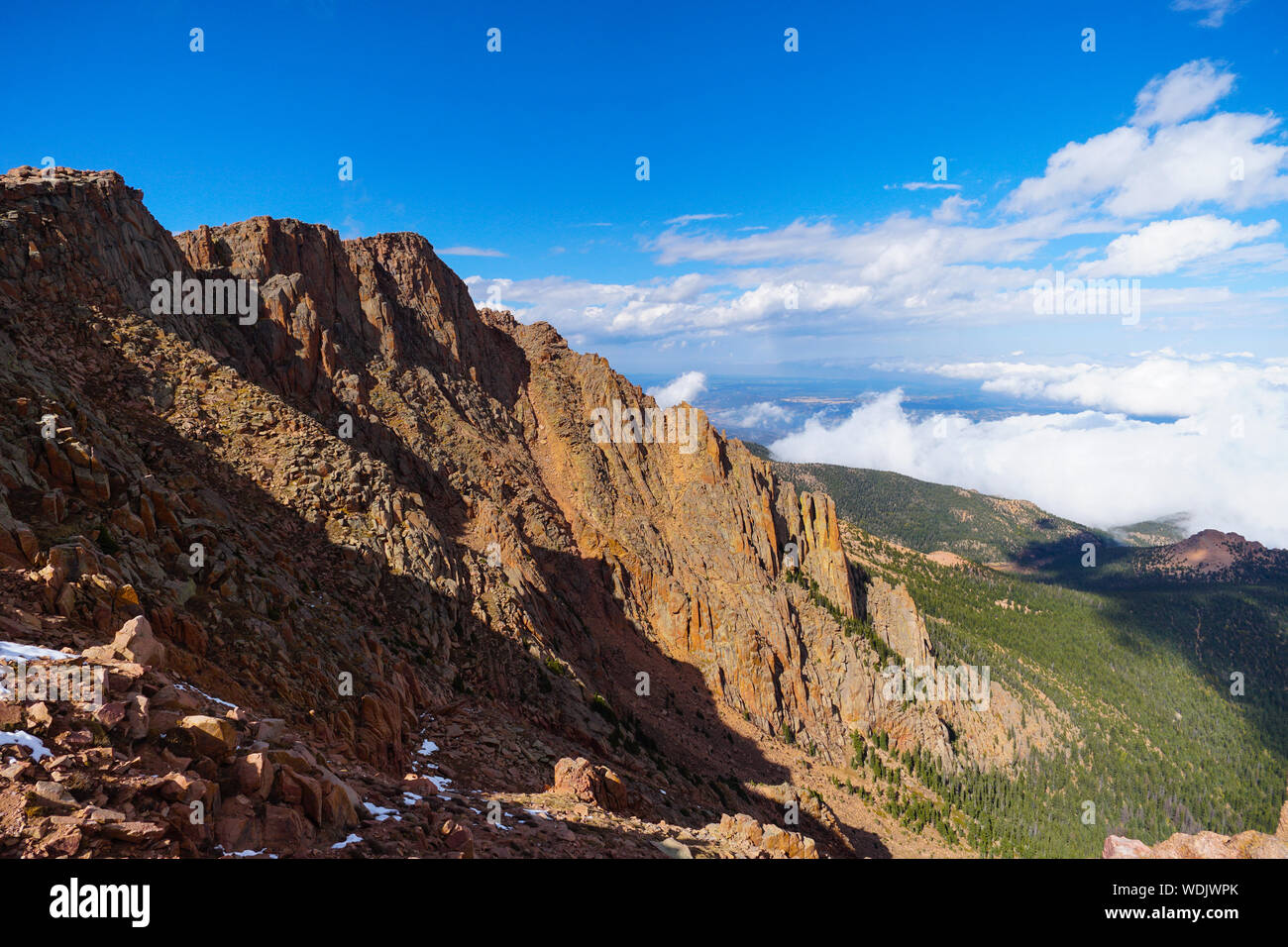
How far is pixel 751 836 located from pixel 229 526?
24.2m

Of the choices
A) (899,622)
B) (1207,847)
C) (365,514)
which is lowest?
(899,622)

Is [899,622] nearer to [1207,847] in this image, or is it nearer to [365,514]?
[1207,847]

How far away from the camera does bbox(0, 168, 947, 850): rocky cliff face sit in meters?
19.2

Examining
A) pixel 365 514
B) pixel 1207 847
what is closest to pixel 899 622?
pixel 1207 847

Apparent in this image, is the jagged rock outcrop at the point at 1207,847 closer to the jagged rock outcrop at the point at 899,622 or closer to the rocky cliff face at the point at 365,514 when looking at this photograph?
the rocky cliff face at the point at 365,514

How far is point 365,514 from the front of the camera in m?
34.9

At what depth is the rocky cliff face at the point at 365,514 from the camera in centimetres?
1916

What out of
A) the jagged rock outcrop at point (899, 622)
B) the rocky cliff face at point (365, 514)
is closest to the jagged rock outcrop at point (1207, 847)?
the rocky cliff face at point (365, 514)

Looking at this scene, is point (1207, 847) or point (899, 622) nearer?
point (1207, 847)

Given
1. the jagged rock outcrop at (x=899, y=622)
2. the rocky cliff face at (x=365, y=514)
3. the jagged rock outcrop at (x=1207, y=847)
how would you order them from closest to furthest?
1. the jagged rock outcrop at (x=1207, y=847)
2. the rocky cliff face at (x=365, y=514)
3. the jagged rock outcrop at (x=899, y=622)

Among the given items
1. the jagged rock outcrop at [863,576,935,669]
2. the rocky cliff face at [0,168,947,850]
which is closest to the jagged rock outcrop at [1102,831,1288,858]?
the rocky cliff face at [0,168,947,850]

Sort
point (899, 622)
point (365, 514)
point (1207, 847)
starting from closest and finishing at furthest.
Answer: point (1207, 847)
point (365, 514)
point (899, 622)

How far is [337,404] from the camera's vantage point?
48.5 meters
